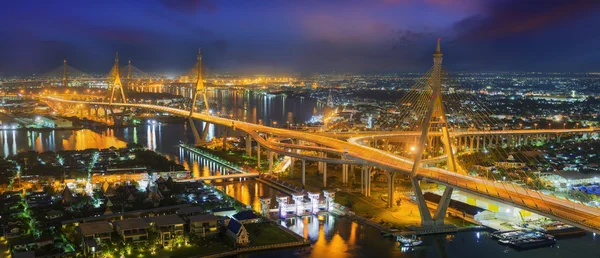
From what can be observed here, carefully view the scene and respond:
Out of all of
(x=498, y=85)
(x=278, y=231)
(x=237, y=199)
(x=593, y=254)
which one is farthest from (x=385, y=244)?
(x=498, y=85)

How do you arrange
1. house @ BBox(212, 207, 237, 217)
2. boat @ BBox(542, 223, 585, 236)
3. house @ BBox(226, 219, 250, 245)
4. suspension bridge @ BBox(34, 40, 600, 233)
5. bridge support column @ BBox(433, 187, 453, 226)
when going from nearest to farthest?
suspension bridge @ BBox(34, 40, 600, 233), house @ BBox(226, 219, 250, 245), boat @ BBox(542, 223, 585, 236), bridge support column @ BBox(433, 187, 453, 226), house @ BBox(212, 207, 237, 217)

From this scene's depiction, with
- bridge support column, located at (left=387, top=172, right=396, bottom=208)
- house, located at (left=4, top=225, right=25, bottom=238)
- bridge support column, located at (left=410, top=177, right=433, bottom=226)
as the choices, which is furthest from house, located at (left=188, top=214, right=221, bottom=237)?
bridge support column, located at (left=387, top=172, right=396, bottom=208)

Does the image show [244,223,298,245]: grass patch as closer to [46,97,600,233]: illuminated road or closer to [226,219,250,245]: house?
[226,219,250,245]: house

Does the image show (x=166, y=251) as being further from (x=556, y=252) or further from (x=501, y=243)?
(x=556, y=252)

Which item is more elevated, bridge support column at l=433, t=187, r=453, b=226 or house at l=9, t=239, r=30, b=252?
bridge support column at l=433, t=187, r=453, b=226

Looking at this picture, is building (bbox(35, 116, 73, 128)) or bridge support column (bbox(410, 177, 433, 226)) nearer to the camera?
bridge support column (bbox(410, 177, 433, 226))

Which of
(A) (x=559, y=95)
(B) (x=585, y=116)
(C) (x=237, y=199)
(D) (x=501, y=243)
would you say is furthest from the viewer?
(A) (x=559, y=95)

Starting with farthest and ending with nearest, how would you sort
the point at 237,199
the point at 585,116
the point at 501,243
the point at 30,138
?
1. the point at 585,116
2. the point at 30,138
3. the point at 237,199
4. the point at 501,243
